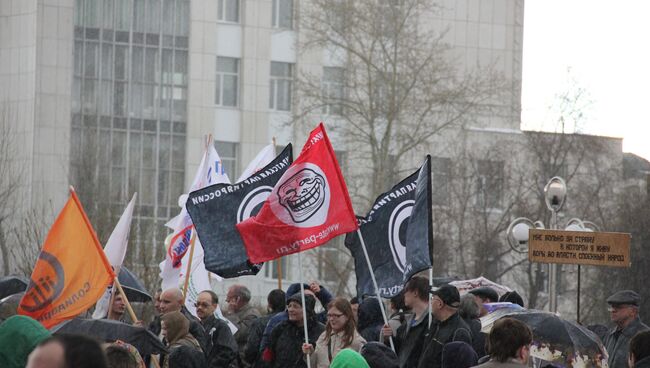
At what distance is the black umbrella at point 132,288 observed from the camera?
16.5 metres

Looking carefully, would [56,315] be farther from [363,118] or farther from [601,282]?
[363,118]

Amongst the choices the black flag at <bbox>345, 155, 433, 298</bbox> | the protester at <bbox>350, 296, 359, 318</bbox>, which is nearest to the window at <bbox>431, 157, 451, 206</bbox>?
the protester at <bbox>350, 296, 359, 318</bbox>

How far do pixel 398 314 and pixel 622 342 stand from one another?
209 cm

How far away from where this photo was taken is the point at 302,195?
13625 mm

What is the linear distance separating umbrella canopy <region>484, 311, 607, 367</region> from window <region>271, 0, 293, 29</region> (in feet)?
151

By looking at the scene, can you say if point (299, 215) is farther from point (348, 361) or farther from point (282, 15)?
point (282, 15)

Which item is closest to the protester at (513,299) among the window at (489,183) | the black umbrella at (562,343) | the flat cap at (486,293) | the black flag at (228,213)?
the flat cap at (486,293)

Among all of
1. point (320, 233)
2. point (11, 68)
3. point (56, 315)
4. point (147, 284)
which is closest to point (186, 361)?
point (56, 315)

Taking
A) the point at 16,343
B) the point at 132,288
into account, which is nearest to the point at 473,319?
the point at 132,288

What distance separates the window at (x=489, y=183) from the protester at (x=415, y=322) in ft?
125

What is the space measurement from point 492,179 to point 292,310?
1496 inches

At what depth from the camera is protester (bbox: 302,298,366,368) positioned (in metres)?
12.4

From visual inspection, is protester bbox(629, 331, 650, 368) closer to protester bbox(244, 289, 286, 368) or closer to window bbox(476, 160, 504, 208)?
protester bbox(244, 289, 286, 368)

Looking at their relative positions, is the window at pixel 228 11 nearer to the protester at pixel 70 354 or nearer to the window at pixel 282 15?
the window at pixel 282 15
